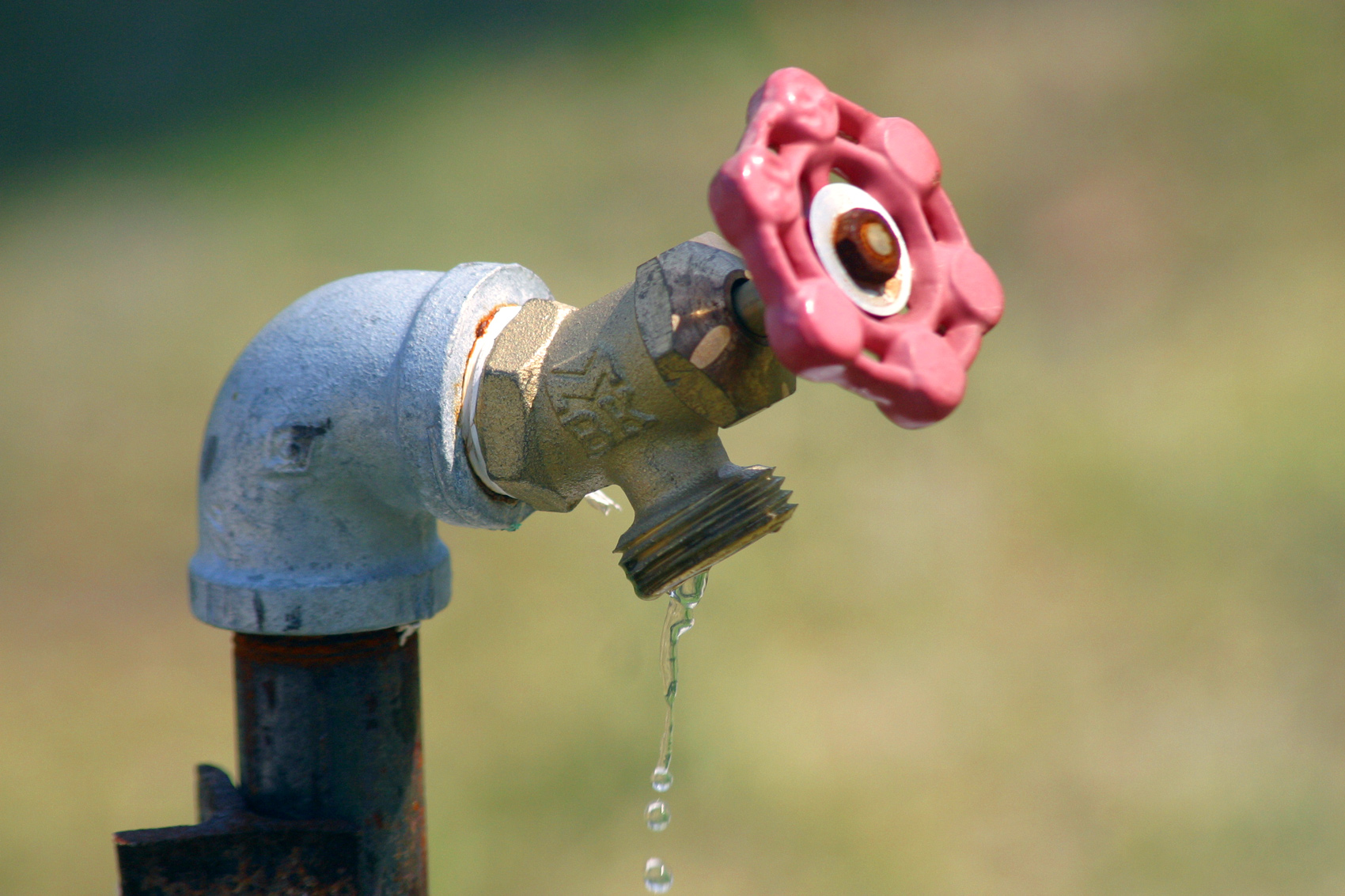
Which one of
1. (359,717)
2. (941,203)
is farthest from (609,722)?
(941,203)

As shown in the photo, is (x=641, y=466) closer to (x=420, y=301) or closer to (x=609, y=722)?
(x=420, y=301)

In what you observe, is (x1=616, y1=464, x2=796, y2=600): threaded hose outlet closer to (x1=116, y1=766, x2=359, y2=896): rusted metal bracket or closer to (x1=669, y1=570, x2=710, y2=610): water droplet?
(x1=669, y1=570, x2=710, y2=610): water droplet

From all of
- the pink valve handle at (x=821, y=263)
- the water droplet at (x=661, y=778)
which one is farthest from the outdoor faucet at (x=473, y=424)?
the water droplet at (x=661, y=778)

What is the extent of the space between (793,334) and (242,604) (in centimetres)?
38

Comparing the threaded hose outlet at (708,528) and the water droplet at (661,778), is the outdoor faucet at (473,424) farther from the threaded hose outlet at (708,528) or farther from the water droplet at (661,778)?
the water droplet at (661,778)

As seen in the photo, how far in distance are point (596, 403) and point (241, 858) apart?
33 cm

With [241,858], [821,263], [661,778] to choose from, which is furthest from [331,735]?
[821,263]

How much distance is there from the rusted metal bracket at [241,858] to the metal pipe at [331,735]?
2cm

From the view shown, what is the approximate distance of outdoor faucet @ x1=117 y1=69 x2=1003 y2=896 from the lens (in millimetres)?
527

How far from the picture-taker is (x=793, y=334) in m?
0.48

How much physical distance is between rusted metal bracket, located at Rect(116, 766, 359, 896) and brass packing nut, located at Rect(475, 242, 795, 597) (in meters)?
0.23

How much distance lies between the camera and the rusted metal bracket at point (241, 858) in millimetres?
651

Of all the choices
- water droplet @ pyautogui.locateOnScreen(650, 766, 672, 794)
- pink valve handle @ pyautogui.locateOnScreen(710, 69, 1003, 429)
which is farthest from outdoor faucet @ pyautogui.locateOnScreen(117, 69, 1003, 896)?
water droplet @ pyautogui.locateOnScreen(650, 766, 672, 794)

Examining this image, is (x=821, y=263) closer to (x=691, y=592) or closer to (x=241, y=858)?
(x=691, y=592)
